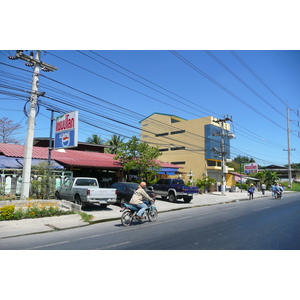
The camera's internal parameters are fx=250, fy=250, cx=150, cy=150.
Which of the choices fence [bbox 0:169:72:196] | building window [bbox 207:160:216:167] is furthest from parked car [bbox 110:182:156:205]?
building window [bbox 207:160:216:167]

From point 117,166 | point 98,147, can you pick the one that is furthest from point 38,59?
point 98,147

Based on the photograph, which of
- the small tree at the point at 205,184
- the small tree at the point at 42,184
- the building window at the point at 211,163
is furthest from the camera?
the building window at the point at 211,163

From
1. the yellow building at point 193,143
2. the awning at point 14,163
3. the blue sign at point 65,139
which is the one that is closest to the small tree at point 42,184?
the awning at point 14,163

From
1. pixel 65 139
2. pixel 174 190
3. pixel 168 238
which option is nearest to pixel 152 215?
pixel 168 238

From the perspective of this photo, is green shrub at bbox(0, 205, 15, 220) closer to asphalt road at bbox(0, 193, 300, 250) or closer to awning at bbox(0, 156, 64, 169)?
asphalt road at bbox(0, 193, 300, 250)

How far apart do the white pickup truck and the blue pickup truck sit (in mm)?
7013

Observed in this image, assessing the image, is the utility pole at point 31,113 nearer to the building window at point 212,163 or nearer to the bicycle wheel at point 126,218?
the bicycle wheel at point 126,218

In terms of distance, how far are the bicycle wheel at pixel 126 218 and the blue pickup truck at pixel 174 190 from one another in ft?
33.1

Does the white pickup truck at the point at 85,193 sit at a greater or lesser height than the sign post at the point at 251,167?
lesser

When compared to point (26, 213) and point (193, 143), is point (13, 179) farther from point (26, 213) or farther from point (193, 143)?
point (193, 143)

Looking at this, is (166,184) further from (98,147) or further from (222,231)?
(98,147)

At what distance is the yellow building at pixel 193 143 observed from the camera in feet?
153

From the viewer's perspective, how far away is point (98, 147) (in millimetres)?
33438

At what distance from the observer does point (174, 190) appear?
65.5 ft
